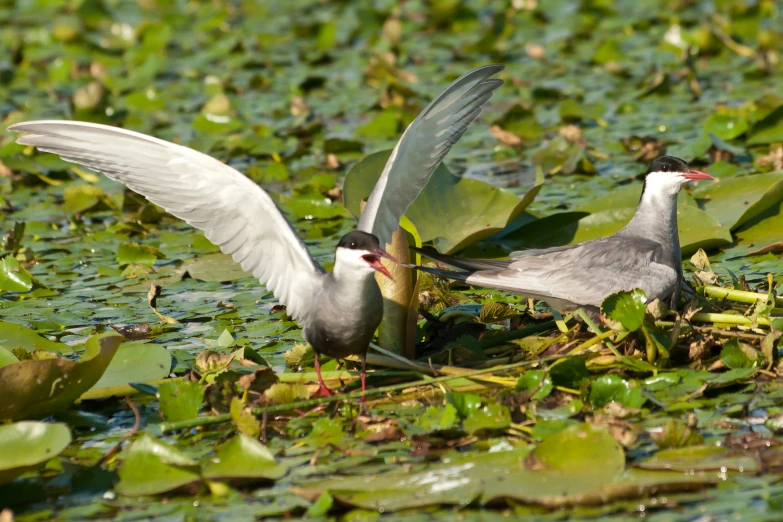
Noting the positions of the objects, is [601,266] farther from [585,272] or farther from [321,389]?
[321,389]

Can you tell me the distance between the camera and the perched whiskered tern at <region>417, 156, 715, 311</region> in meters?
5.50

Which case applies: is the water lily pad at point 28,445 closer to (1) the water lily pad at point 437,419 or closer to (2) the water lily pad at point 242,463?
(2) the water lily pad at point 242,463

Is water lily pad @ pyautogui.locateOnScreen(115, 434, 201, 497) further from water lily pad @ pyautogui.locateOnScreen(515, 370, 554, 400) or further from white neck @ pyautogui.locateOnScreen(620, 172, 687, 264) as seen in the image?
white neck @ pyautogui.locateOnScreen(620, 172, 687, 264)

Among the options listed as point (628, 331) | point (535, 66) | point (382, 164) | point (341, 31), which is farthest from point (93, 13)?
point (628, 331)

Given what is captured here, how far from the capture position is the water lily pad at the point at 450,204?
6.77m

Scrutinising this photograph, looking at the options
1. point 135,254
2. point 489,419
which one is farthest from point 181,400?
point 135,254

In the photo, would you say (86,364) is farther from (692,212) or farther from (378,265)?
(692,212)

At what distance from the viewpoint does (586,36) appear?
527 inches

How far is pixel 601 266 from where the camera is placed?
5633 mm

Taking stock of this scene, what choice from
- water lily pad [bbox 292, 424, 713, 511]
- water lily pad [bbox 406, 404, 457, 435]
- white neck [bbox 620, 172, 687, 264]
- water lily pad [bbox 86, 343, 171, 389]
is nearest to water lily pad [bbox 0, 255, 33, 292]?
water lily pad [bbox 86, 343, 171, 389]

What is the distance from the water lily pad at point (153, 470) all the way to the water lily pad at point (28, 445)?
0.27m

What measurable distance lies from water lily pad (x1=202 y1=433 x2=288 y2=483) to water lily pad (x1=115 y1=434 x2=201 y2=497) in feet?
0.26

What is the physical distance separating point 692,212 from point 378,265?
2.74 meters

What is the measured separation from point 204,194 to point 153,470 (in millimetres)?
1440
